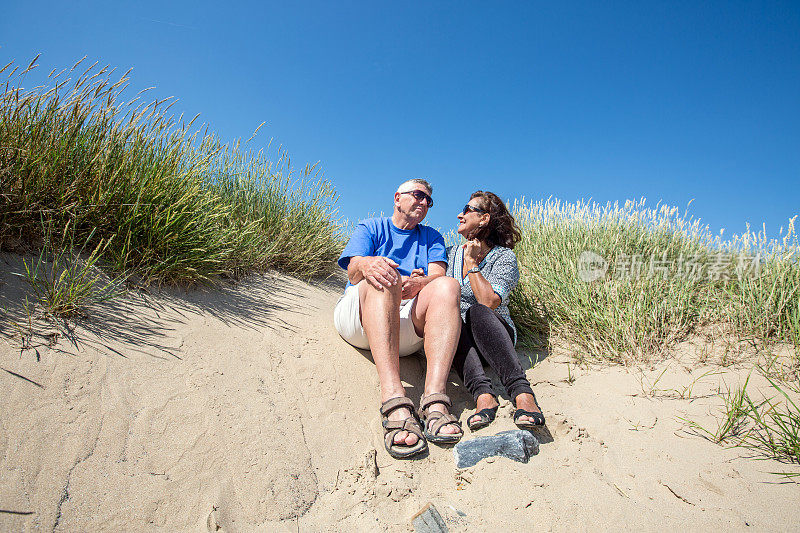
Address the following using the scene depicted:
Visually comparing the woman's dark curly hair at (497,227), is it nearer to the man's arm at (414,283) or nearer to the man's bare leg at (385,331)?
the man's arm at (414,283)

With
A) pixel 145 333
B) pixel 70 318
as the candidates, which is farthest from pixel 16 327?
pixel 145 333

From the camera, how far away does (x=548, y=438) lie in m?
2.54

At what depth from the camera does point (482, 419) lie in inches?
100

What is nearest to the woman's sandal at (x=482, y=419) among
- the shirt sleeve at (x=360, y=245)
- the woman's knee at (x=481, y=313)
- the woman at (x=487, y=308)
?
the woman at (x=487, y=308)

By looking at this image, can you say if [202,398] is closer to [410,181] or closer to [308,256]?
[410,181]

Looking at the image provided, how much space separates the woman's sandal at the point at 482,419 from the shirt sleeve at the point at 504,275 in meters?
0.86

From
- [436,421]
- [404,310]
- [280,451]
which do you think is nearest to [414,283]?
[404,310]

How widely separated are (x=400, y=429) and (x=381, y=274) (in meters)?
0.88

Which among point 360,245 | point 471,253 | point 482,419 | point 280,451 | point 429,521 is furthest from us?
point 471,253

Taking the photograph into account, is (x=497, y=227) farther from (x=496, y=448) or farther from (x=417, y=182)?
(x=496, y=448)

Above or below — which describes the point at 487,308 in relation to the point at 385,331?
above

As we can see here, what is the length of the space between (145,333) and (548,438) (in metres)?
2.56

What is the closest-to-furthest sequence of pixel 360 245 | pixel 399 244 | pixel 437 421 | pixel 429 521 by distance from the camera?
pixel 429 521, pixel 437 421, pixel 360 245, pixel 399 244

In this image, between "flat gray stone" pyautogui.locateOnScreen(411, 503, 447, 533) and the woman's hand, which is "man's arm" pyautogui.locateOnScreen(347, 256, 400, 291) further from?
"flat gray stone" pyautogui.locateOnScreen(411, 503, 447, 533)
